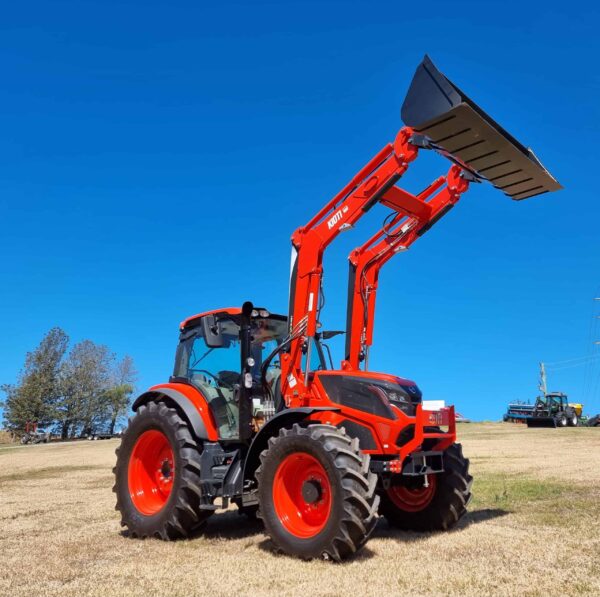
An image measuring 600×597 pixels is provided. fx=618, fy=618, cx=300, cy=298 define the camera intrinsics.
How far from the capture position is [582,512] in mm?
8031

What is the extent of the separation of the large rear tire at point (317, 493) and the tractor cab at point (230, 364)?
115 cm

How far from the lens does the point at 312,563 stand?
5.68 m

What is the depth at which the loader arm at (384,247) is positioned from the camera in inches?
313

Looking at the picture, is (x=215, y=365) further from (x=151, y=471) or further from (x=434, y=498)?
(x=434, y=498)

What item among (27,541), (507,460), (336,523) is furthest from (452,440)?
(507,460)

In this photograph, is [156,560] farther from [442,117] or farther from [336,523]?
[442,117]

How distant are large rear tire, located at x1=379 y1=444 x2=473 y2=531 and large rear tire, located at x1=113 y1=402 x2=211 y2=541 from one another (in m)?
2.33

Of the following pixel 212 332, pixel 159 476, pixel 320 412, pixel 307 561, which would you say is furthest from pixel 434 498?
pixel 159 476

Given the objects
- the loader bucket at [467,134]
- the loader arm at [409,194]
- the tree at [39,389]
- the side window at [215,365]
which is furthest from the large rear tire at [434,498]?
the tree at [39,389]

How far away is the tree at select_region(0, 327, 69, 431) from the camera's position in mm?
58438

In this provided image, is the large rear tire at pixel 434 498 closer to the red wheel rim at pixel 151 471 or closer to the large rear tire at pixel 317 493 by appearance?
the large rear tire at pixel 317 493

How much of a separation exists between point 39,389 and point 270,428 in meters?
59.2

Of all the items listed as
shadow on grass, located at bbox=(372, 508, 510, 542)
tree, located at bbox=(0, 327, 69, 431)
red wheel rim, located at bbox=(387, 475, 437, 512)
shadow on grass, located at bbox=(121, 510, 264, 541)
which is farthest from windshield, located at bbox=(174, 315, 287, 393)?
tree, located at bbox=(0, 327, 69, 431)

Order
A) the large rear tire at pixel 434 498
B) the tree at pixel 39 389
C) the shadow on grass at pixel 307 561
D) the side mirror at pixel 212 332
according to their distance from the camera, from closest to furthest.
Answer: the shadow on grass at pixel 307 561
the large rear tire at pixel 434 498
the side mirror at pixel 212 332
the tree at pixel 39 389
